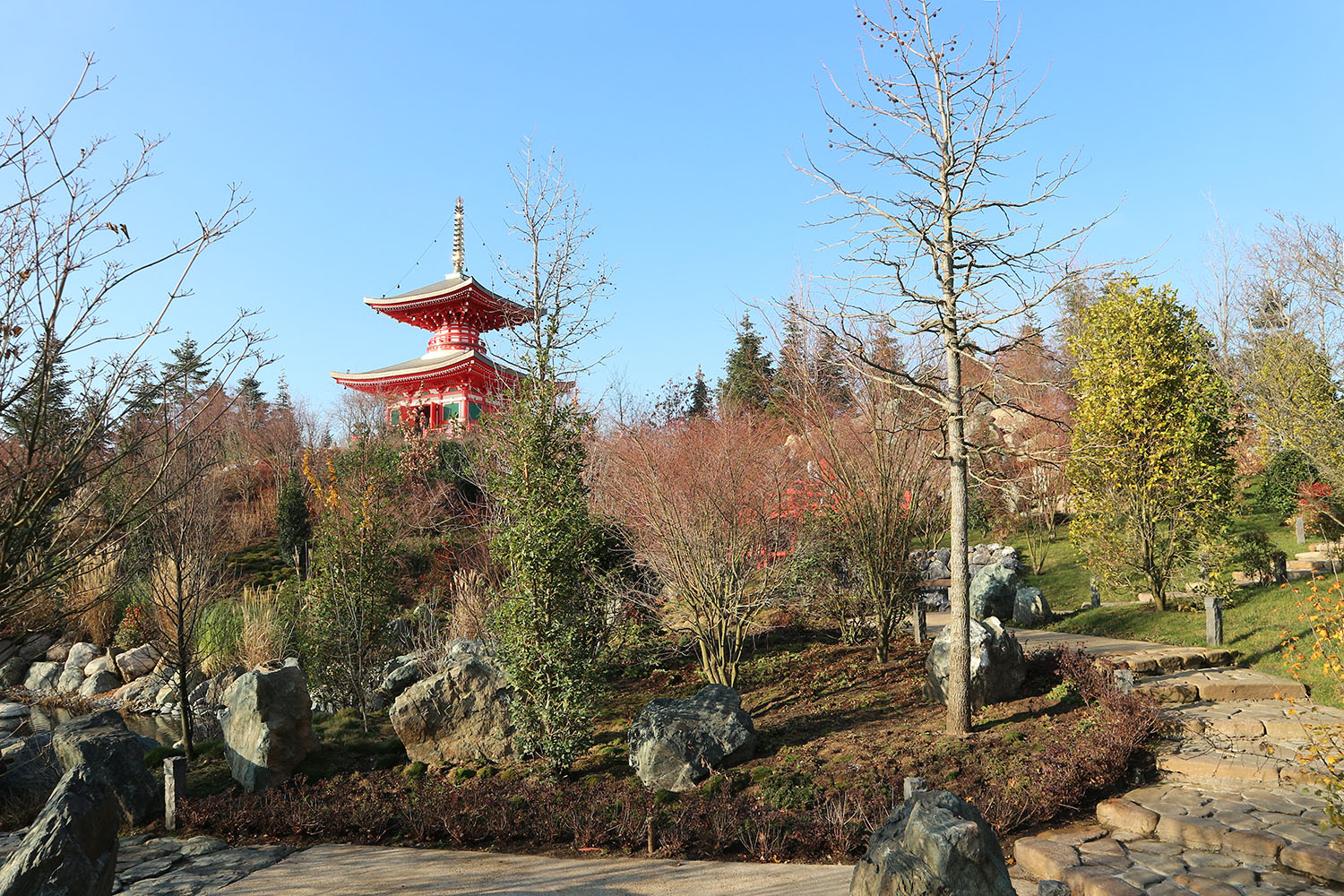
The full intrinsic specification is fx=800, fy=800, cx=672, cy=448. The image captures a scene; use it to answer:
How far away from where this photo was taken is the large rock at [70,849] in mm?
4301

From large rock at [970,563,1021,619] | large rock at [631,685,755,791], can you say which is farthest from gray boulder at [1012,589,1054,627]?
large rock at [631,685,755,791]

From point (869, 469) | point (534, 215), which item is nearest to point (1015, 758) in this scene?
point (869, 469)

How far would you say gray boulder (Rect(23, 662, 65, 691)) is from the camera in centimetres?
1411

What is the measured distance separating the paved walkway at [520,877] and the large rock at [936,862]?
0.91m

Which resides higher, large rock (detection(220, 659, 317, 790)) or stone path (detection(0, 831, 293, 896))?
large rock (detection(220, 659, 317, 790))

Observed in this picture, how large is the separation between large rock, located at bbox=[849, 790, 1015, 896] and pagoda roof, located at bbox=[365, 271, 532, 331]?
23.7m

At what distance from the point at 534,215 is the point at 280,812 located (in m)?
5.80

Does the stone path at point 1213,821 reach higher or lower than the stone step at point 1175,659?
lower

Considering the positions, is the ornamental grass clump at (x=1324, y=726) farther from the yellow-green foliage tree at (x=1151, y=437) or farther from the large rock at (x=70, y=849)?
the large rock at (x=70, y=849)

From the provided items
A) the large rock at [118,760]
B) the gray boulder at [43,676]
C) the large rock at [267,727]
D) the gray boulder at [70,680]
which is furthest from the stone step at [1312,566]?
the gray boulder at [43,676]

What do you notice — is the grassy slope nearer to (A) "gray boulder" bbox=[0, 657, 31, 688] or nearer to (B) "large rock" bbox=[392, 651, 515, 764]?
(B) "large rock" bbox=[392, 651, 515, 764]

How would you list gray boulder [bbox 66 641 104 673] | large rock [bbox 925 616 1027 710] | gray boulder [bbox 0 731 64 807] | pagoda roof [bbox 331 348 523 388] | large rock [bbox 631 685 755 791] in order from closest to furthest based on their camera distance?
large rock [bbox 631 685 755 791]
gray boulder [bbox 0 731 64 807]
large rock [bbox 925 616 1027 710]
gray boulder [bbox 66 641 104 673]
pagoda roof [bbox 331 348 523 388]

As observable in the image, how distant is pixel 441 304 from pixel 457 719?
22.0m

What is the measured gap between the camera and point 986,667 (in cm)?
763
